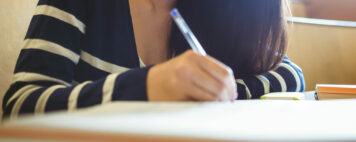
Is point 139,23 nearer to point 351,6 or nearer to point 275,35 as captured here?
point 275,35

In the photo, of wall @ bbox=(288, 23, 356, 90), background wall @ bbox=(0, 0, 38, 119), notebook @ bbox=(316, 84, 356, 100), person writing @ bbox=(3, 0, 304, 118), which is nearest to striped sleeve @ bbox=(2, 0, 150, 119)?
person writing @ bbox=(3, 0, 304, 118)

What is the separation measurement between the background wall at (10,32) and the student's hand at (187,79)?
49 cm

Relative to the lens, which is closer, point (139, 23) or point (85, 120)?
point (85, 120)

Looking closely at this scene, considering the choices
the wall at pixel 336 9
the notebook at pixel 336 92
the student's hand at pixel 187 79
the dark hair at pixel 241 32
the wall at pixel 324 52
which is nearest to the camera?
the student's hand at pixel 187 79

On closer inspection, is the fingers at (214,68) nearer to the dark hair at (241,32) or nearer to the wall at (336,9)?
the dark hair at (241,32)

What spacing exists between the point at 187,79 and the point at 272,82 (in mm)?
428

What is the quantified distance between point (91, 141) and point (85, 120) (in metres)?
0.04

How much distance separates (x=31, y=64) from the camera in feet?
1.51

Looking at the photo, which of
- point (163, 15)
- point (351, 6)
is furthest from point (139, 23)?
point (351, 6)

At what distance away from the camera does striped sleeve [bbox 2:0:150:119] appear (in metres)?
0.36

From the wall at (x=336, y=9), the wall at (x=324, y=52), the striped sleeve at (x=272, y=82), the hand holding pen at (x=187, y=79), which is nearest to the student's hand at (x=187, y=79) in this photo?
the hand holding pen at (x=187, y=79)

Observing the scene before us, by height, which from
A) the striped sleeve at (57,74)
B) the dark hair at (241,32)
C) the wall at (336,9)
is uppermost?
the wall at (336,9)

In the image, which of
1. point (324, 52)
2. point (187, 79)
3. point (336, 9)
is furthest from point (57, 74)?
point (336, 9)

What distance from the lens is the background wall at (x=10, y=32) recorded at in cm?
69
